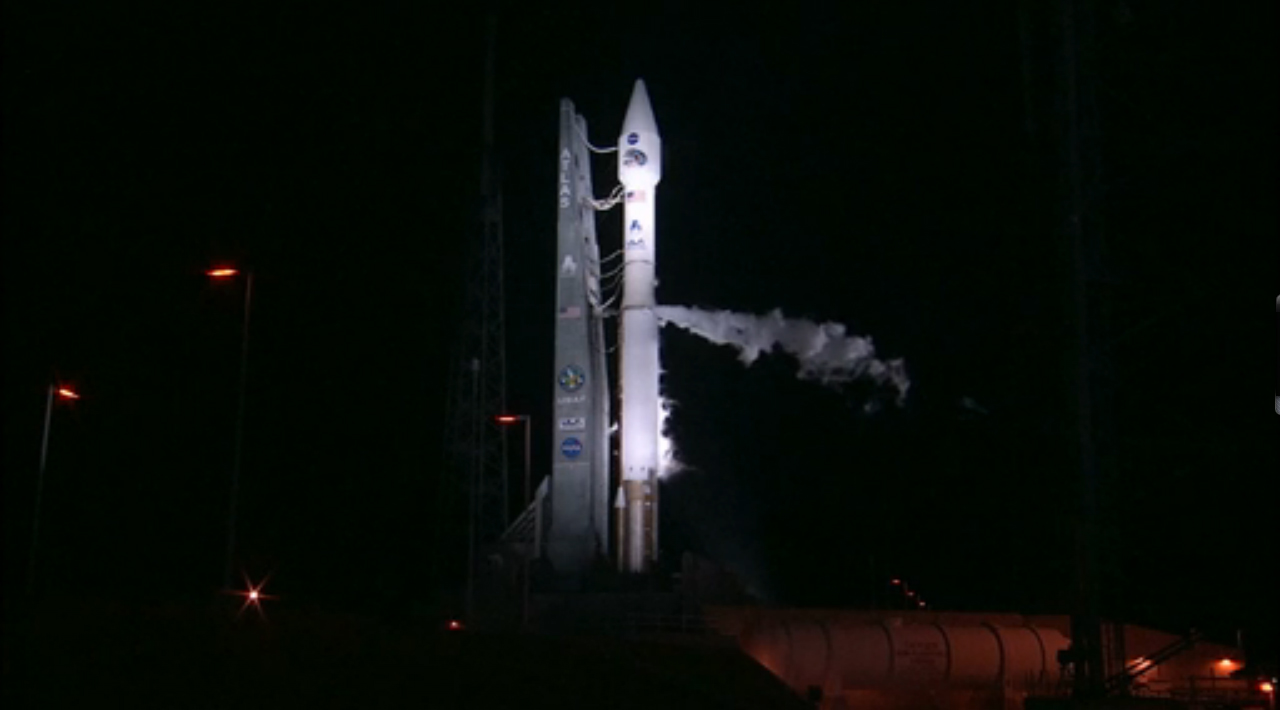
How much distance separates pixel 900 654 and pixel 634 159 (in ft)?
63.6

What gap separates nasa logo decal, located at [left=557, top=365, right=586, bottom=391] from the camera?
160ft

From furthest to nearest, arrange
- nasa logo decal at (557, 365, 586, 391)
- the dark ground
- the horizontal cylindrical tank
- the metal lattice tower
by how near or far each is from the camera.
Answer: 1. nasa logo decal at (557, 365, 586, 391)
2. the metal lattice tower
3. the horizontal cylindrical tank
4. the dark ground

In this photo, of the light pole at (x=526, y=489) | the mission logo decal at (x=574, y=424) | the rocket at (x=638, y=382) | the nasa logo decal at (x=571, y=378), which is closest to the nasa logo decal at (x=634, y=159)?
the rocket at (x=638, y=382)

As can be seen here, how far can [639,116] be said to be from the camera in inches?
1970

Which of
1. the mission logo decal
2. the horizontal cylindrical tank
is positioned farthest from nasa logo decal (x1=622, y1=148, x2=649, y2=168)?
the horizontal cylindrical tank

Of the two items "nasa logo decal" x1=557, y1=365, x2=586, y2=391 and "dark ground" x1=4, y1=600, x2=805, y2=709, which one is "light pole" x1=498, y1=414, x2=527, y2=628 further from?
"nasa logo decal" x1=557, y1=365, x2=586, y2=391

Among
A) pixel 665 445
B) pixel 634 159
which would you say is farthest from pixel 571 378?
pixel 634 159

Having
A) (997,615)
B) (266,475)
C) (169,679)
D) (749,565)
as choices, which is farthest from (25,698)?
(749,565)

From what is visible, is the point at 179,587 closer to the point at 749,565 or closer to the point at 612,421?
the point at 612,421

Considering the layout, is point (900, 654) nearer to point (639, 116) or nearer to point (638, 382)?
point (638, 382)

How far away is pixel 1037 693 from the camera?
1597 inches

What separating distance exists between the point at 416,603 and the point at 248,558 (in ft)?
19.1

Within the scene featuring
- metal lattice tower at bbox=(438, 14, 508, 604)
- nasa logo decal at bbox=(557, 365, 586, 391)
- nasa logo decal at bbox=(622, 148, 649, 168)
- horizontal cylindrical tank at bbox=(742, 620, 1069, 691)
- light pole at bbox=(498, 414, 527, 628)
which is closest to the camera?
light pole at bbox=(498, 414, 527, 628)

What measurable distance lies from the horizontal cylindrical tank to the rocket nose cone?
19.2 meters
